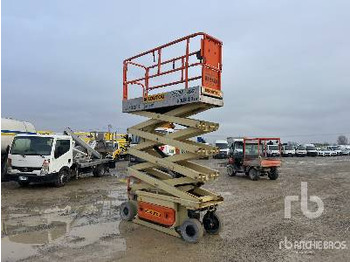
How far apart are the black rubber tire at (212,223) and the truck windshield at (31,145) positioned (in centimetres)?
814

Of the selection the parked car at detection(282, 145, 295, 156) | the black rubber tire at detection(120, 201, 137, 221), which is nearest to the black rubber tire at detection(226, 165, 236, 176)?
the black rubber tire at detection(120, 201, 137, 221)

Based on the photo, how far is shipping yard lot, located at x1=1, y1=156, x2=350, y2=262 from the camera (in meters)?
5.82

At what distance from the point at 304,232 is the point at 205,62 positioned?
13.9 ft

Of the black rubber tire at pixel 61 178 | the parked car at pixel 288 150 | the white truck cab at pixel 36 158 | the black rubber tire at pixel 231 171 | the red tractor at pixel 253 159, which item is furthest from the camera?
the parked car at pixel 288 150

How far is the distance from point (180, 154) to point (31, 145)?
8440 mm

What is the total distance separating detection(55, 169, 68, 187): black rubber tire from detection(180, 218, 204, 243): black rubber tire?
819 cm

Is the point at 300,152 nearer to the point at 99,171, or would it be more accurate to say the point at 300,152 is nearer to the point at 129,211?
the point at 99,171

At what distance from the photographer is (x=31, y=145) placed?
13.1m

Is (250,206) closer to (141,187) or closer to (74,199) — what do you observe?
(141,187)

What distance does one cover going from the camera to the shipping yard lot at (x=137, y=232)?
5.82 meters

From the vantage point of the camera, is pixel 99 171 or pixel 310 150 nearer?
pixel 99 171

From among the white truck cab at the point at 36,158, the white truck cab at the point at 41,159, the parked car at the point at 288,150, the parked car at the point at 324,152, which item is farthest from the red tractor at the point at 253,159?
the parked car at the point at 324,152

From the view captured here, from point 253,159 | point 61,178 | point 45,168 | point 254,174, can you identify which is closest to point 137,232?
point 45,168

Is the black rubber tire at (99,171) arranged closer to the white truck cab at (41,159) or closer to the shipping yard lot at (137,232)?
the white truck cab at (41,159)
